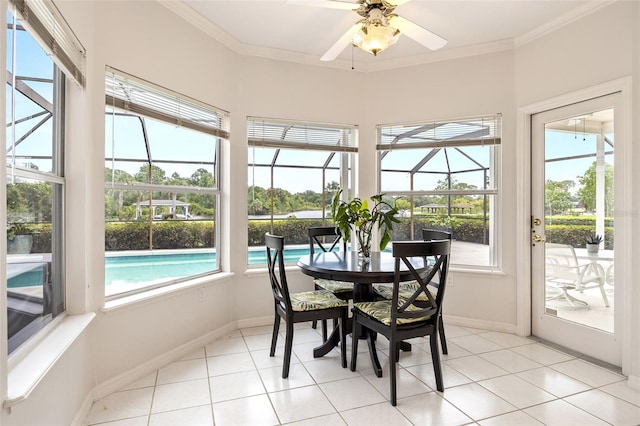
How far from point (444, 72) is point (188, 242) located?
3.00 meters

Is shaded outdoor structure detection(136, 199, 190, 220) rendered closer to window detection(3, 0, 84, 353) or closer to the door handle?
window detection(3, 0, 84, 353)

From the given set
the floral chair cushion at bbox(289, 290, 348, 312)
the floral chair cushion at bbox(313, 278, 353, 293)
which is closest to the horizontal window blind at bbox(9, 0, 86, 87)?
the floral chair cushion at bbox(289, 290, 348, 312)

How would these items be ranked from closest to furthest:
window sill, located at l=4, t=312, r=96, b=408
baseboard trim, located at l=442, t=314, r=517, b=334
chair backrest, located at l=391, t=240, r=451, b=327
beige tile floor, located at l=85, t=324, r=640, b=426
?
1. window sill, located at l=4, t=312, r=96, b=408
2. beige tile floor, located at l=85, t=324, r=640, b=426
3. chair backrest, located at l=391, t=240, r=451, b=327
4. baseboard trim, located at l=442, t=314, r=517, b=334

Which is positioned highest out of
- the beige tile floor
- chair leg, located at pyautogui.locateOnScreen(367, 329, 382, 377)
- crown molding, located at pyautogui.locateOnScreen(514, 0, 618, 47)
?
crown molding, located at pyautogui.locateOnScreen(514, 0, 618, 47)

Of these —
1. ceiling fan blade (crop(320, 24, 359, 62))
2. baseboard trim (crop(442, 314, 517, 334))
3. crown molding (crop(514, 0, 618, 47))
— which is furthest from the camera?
baseboard trim (crop(442, 314, 517, 334))

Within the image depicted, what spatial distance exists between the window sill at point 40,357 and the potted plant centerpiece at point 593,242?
358cm

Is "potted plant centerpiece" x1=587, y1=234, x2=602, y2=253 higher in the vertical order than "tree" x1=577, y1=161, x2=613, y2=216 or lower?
lower

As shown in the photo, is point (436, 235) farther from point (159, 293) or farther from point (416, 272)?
point (159, 293)

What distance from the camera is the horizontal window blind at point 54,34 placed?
1.41 meters

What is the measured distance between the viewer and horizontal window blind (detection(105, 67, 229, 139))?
231 centimetres

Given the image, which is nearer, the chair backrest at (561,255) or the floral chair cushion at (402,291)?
the floral chair cushion at (402,291)

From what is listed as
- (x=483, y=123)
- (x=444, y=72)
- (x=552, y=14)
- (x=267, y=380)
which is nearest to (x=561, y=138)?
(x=483, y=123)

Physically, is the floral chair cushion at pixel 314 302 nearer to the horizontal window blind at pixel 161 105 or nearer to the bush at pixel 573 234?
the horizontal window blind at pixel 161 105

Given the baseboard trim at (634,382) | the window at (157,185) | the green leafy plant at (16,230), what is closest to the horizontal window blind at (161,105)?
the window at (157,185)
